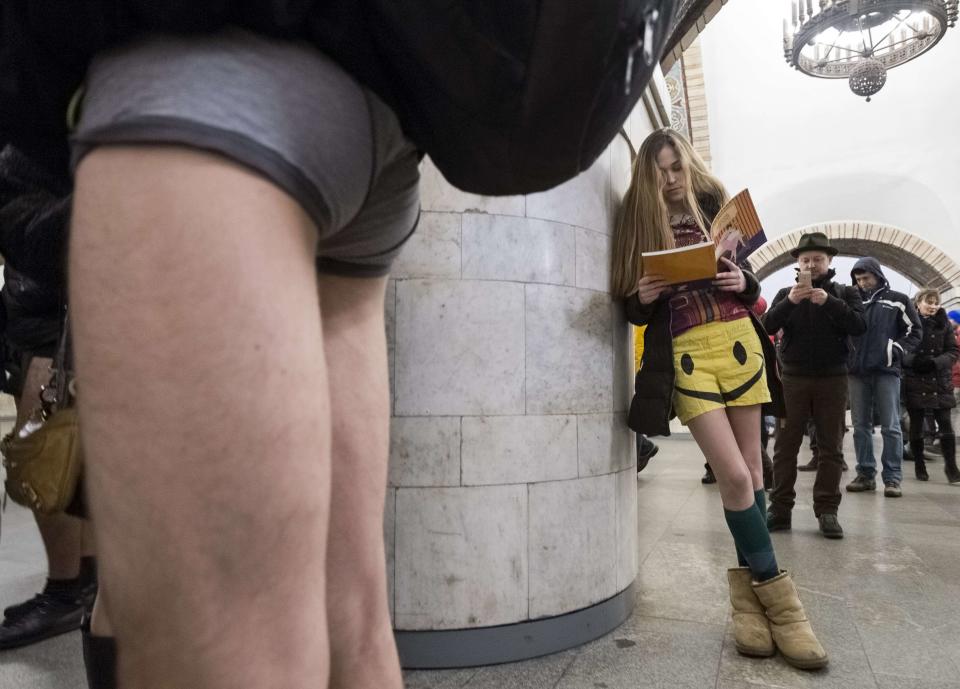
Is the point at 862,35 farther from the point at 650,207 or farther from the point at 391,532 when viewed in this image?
the point at 391,532

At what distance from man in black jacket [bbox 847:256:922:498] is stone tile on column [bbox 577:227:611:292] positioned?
3695 millimetres

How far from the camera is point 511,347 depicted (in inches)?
76.3

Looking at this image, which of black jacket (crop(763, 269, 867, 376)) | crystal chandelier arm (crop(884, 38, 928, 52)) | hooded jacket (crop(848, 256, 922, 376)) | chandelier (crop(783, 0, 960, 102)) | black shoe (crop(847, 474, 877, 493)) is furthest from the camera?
crystal chandelier arm (crop(884, 38, 928, 52))

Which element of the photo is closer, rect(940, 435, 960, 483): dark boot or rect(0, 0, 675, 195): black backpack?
rect(0, 0, 675, 195): black backpack

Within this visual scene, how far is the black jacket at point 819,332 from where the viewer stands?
3.76 metres

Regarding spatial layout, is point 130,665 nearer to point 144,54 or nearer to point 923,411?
point 144,54

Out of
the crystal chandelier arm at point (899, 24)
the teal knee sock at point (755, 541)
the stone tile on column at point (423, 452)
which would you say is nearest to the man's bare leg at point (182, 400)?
the stone tile on column at point (423, 452)

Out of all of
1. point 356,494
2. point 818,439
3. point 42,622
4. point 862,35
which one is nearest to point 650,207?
point 356,494

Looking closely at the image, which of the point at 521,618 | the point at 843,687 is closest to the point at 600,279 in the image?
the point at 521,618

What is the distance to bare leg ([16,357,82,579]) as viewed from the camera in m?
2.18

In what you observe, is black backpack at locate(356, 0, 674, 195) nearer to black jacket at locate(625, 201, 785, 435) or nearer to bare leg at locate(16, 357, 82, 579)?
black jacket at locate(625, 201, 785, 435)

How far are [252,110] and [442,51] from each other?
0.49ft

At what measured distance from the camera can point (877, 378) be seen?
5.19 meters

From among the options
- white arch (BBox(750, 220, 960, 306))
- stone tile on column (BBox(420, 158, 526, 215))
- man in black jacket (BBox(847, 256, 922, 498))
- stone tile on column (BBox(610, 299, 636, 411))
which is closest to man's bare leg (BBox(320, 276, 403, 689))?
stone tile on column (BBox(420, 158, 526, 215))
